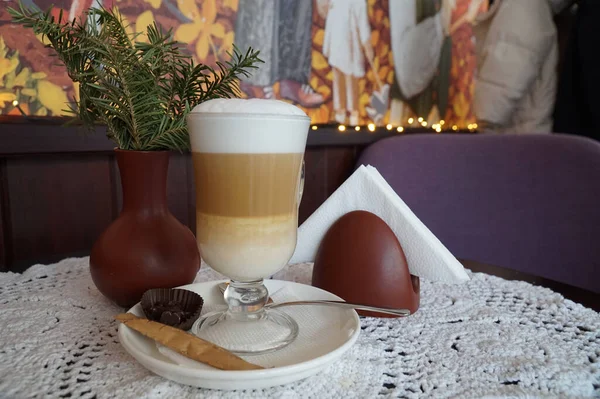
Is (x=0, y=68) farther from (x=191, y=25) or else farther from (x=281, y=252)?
(x=281, y=252)

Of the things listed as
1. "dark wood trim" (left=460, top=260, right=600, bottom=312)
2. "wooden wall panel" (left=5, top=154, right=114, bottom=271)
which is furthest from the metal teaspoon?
"wooden wall panel" (left=5, top=154, right=114, bottom=271)

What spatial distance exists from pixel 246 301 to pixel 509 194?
1.07 meters

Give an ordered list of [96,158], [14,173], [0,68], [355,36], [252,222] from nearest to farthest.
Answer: [252,222], [0,68], [14,173], [96,158], [355,36]

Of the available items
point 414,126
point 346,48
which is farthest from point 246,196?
point 414,126

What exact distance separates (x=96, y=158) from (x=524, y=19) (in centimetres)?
205

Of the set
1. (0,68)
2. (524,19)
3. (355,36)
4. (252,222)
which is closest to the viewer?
(252,222)

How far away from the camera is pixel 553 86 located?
2.21 meters

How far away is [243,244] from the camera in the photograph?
0.61 m

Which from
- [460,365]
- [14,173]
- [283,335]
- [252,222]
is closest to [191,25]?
[14,173]

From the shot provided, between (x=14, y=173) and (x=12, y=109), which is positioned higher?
(x=12, y=109)

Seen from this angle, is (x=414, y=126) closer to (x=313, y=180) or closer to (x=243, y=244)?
(x=313, y=180)

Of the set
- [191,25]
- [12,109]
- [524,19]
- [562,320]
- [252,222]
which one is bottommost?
[562,320]

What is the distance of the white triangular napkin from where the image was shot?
0.70m

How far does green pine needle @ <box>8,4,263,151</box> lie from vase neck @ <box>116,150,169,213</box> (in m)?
0.03
